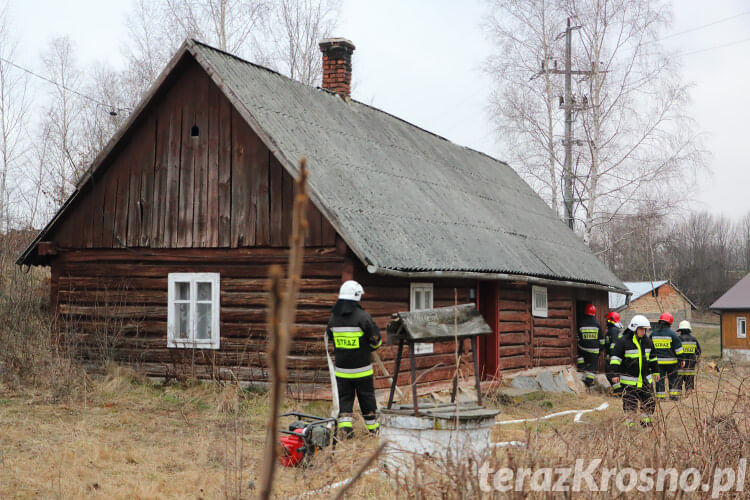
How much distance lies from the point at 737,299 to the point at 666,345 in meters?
24.3

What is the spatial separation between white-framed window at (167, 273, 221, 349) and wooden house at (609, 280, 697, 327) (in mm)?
31493

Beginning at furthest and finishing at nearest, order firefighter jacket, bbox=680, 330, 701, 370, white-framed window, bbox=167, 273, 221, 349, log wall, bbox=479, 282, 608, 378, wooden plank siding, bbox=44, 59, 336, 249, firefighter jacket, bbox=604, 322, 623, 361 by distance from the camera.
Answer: firefighter jacket, bbox=604, 322, 623, 361, log wall, bbox=479, 282, 608, 378, firefighter jacket, bbox=680, 330, 701, 370, white-framed window, bbox=167, 273, 221, 349, wooden plank siding, bbox=44, 59, 336, 249

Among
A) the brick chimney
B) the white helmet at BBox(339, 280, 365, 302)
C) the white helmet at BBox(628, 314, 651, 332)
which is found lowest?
the white helmet at BBox(628, 314, 651, 332)

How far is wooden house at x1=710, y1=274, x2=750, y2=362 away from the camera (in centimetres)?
3259

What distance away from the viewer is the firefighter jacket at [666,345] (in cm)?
1209

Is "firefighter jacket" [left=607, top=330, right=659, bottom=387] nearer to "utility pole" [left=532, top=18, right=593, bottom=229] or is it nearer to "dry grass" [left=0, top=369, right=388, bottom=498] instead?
"dry grass" [left=0, top=369, right=388, bottom=498]

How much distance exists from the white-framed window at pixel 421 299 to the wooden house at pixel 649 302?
29250 millimetres

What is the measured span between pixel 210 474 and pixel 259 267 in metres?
5.22

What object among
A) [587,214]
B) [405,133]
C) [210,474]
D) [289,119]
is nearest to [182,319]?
[289,119]

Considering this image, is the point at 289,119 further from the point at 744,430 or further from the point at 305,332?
the point at 744,430

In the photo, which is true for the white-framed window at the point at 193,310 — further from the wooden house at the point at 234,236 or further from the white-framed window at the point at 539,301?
the white-framed window at the point at 539,301

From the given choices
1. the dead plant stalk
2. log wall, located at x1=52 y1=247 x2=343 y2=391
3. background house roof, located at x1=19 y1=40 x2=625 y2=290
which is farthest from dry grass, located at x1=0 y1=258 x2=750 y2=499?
the dead plant stalk

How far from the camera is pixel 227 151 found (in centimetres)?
1259

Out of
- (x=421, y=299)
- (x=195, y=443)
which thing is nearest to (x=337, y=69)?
(x=421, y=299)
